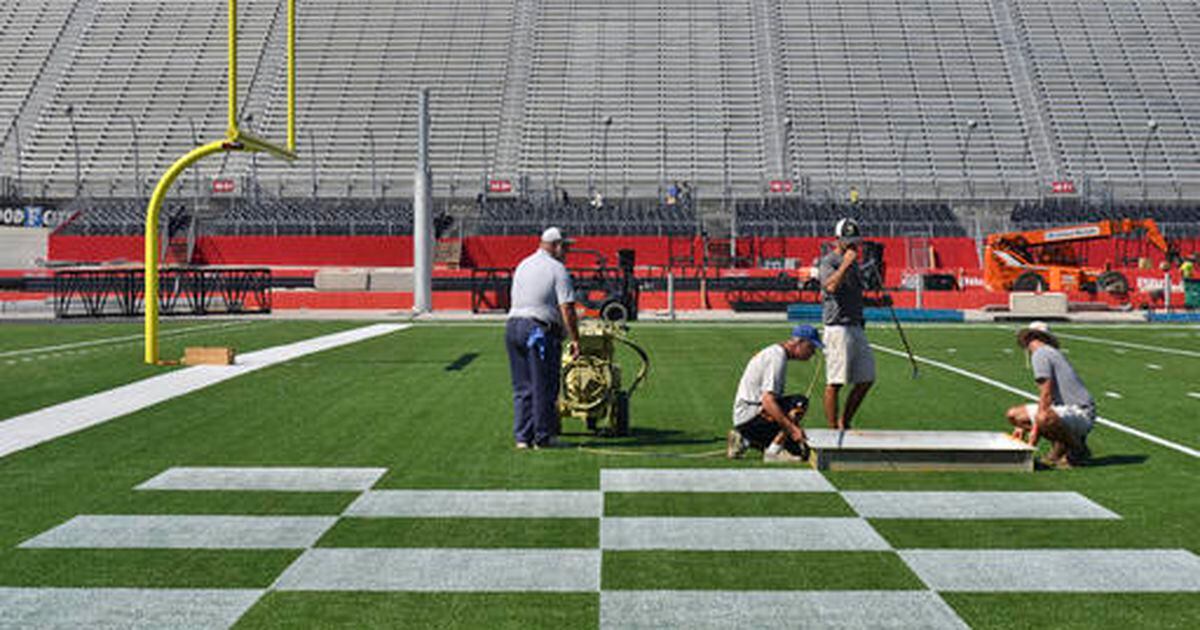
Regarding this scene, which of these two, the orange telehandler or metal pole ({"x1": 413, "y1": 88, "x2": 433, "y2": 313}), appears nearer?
metal pole ({"x1": 413, "y1": 88, "x2": 433, "y2": 313})

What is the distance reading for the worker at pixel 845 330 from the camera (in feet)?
30.3

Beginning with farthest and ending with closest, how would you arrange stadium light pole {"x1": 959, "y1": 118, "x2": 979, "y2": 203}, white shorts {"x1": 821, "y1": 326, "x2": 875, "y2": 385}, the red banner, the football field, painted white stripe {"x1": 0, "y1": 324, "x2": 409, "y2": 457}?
stadium light pole {"x1": 959, "y1": 118, "x2": 979, "y2": 203}
the red banner
painted white stripe {"x1": 0, "y1": 324, "x2": 409, "y2": 457}
white shorts {"x1": 821, "y1": 326, "x2": 875, "y2": 385}
the football field

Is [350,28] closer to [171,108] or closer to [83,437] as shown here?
[171,108]

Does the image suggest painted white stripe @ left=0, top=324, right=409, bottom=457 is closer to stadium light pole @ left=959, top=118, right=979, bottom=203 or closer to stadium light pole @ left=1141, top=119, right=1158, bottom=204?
stadium light pole @ left=959, top=118, right=979, bottom=203

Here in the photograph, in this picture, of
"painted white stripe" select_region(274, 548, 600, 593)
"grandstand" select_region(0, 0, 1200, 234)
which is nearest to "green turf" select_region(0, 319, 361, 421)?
"painted white stripe" select_region(274, 548, 600, 593)

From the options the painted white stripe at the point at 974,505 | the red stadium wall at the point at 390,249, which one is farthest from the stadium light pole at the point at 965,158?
the painted white stripe at the point at 974,505

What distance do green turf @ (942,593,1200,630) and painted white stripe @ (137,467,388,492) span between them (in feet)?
13.4

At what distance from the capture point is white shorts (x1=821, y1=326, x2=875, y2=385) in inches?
365

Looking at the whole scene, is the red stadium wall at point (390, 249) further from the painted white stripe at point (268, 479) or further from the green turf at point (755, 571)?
the green turf at point (755, 571)

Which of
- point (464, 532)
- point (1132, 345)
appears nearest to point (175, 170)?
point (464, 532)

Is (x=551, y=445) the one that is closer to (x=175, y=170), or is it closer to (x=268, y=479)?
(x=268, y=479)

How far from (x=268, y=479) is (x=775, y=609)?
4158 millimetres

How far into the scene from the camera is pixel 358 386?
13484mm

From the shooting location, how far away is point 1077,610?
186 inches
